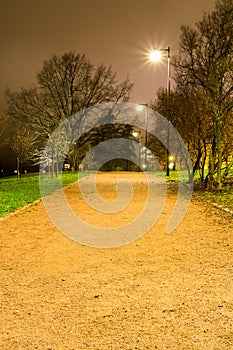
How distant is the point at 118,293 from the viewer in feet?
14.9

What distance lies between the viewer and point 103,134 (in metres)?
48.3

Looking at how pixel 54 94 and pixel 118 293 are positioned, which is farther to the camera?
pixel 54 94

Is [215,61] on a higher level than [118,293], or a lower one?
higher

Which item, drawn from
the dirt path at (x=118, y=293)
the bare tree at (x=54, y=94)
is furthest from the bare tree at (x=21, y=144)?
the dirt path at (x=118, y=293)

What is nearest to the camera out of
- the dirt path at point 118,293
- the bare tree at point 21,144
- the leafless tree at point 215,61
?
the dirt path at point 118,293

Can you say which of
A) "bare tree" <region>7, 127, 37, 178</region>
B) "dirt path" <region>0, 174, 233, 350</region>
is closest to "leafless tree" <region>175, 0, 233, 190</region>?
"dirt path" <region>0, 174, 233, 350</region>

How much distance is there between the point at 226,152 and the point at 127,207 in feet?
31.4

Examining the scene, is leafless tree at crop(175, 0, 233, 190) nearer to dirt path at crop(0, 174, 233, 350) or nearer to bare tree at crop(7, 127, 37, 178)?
dirt path at crop(0, 174, 233, 350)

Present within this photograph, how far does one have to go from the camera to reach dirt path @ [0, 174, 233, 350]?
3.44m

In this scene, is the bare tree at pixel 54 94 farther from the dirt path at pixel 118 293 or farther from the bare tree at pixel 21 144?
the dirt path at pixel 118 293

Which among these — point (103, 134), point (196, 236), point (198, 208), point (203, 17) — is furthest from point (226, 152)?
point (103, 134)

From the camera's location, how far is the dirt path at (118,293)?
3.44 meters

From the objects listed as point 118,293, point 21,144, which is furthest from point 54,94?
point 118,293

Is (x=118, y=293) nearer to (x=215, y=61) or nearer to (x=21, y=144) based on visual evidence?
(x=215, y=61)
